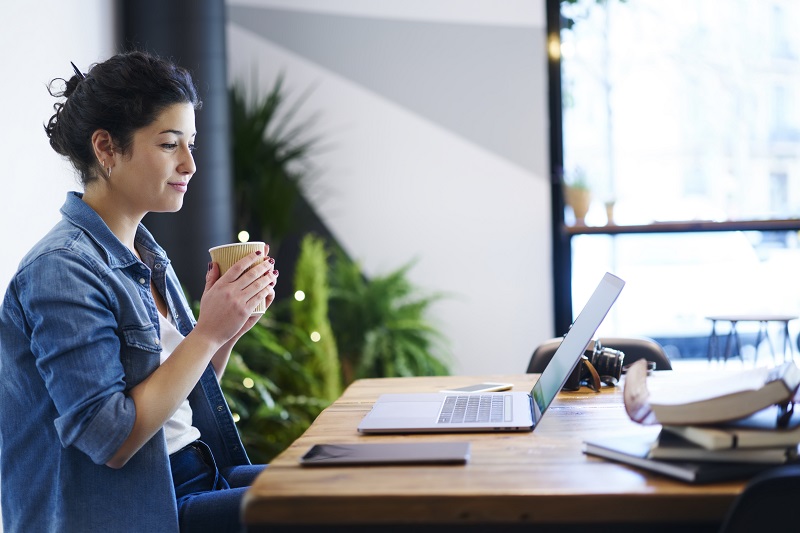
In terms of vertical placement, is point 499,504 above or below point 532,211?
below

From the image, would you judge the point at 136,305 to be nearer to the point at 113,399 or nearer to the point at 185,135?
the point at 113,399

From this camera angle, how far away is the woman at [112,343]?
4.91 ft

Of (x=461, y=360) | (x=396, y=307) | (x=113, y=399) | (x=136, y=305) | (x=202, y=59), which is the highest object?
(x=202, y=59)

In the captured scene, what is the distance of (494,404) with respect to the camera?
5.93ft

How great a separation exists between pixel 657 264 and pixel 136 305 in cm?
345

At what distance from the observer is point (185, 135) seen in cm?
179

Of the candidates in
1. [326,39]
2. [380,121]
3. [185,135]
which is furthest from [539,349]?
[326,39]

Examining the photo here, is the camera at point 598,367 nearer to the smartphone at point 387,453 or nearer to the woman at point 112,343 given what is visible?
the smartphone at point 387,453

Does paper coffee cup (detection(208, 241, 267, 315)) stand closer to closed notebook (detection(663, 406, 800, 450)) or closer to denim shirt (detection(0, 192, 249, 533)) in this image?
denim shirt (detection(0, 192, 249, 533))

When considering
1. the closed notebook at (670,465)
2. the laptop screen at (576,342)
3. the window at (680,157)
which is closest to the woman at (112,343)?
the laptop screen at (576,342)

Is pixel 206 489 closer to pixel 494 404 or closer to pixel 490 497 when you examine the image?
pixel 494 404

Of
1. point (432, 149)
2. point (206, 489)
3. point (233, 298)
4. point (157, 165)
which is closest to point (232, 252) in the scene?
point (233, 298)

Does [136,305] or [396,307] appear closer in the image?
[136,305]

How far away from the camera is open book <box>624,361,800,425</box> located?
127cm
